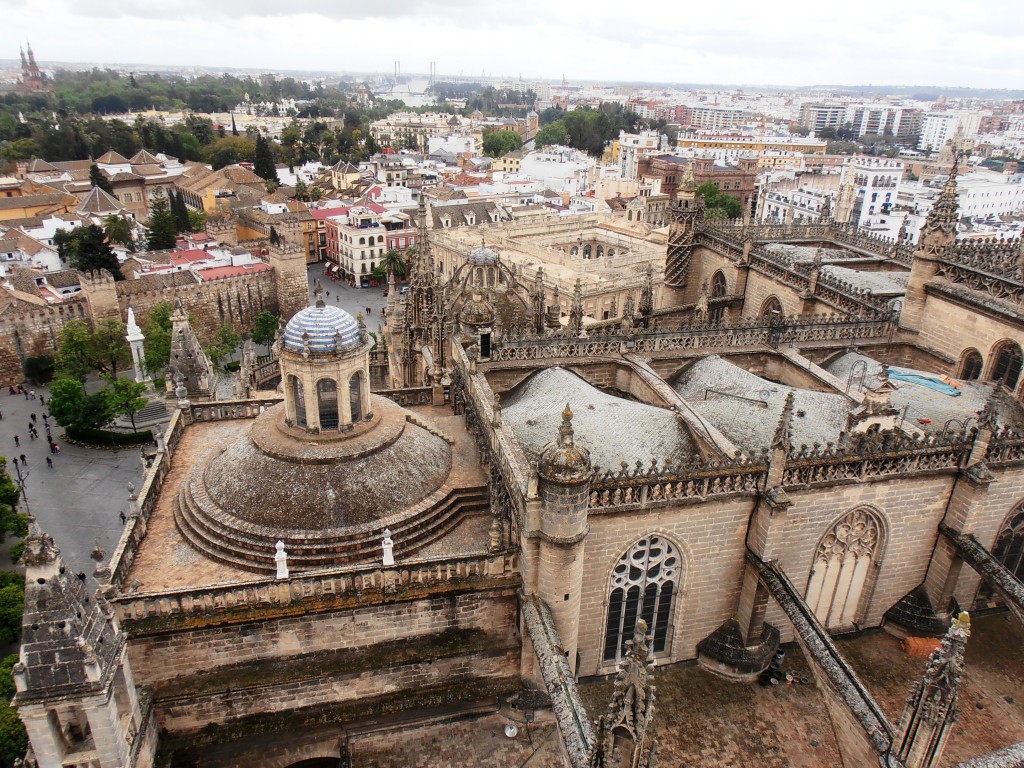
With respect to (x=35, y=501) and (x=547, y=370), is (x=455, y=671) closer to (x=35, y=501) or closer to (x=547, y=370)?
(x=547, y=370)

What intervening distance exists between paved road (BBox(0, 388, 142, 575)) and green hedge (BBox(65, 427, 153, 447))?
78 cm

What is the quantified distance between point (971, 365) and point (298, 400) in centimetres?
2501

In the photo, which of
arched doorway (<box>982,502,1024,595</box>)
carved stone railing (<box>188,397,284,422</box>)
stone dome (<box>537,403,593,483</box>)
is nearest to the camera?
stone dome (<box>537,403,593,483</box>)

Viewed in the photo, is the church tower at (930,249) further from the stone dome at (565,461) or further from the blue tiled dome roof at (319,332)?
the blue tiled dome roof at (319,332)

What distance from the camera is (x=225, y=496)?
18828mm

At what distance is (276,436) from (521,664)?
8.94 meters

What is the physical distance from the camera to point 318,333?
18781 millimetres

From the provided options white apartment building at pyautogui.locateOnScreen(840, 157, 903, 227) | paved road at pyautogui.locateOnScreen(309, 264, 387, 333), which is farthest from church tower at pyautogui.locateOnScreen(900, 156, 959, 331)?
white apartment building at pyautogui.locateOnScreen(840, 157, 903, 227)

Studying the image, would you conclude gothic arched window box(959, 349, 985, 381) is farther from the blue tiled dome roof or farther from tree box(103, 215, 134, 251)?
tree box(103, 215, 134, 251)

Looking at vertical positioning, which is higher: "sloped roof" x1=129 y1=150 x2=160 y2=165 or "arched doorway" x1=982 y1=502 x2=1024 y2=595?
"arched doorway" x1=982 y1=502 x2=1024 y2=595

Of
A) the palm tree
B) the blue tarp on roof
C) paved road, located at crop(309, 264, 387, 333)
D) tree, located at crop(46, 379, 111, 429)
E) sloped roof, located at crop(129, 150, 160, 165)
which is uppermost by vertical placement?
the blue tarp on roof

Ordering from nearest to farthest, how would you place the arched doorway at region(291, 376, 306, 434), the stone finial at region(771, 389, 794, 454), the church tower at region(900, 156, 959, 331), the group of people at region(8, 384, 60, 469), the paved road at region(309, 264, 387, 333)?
the stone finial at region(771, 389, 794, 454) → the arched doorway at region(291, 376, 306, 434) → the church tower at region(900, 156, 959, 331) → the group of people at region(8, 384, 60, 469) → the paved road at region(309, 264, 387, 333)

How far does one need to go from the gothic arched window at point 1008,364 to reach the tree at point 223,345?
182ft

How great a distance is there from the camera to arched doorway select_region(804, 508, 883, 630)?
19672 mm
